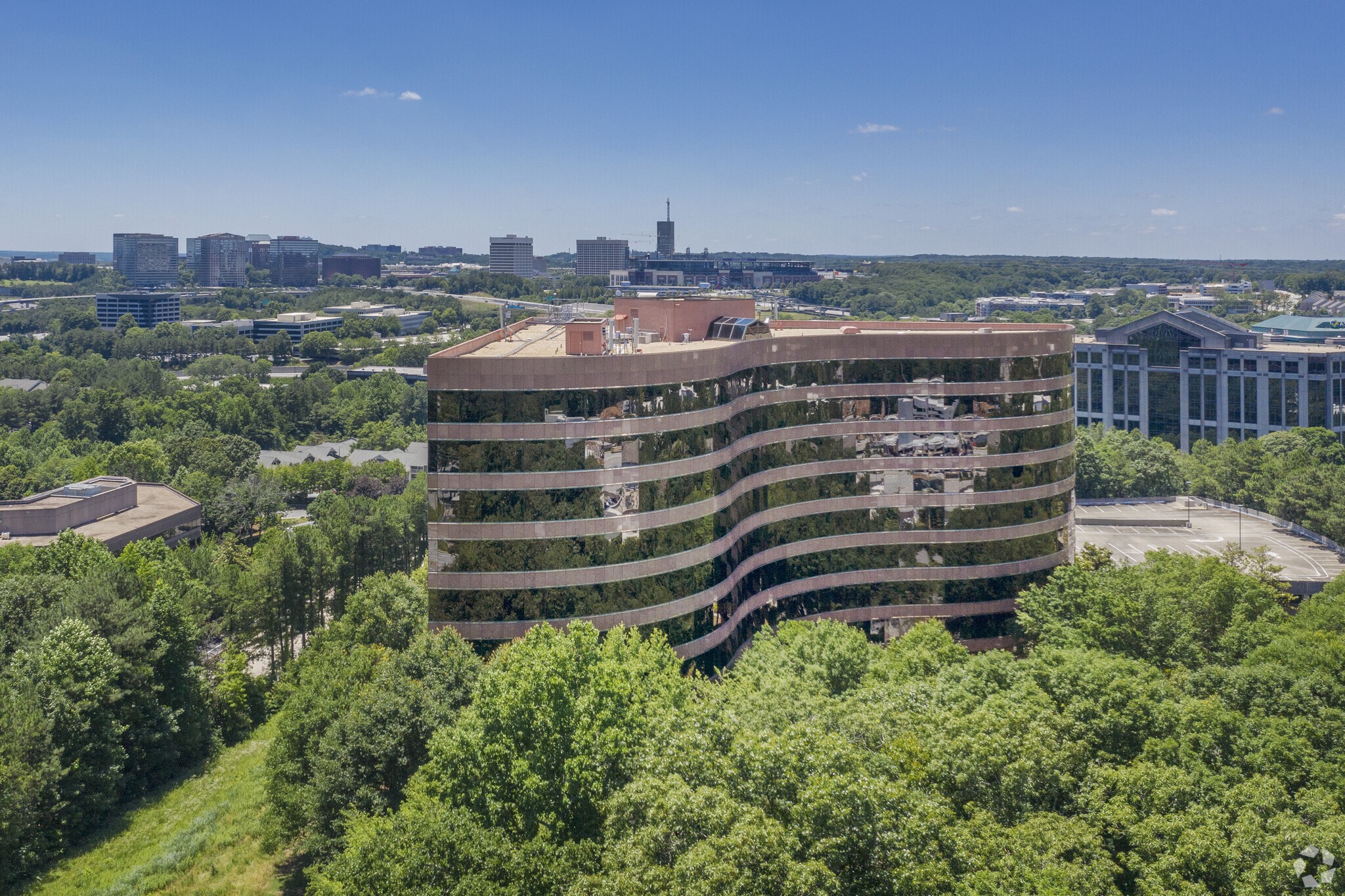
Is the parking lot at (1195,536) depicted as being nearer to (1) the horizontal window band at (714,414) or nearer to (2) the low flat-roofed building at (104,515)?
(1) the horizontal window band at (714,414)

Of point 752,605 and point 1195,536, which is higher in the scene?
point 752,605

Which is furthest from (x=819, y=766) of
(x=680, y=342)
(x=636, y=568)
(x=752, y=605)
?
(x=680, y=342)

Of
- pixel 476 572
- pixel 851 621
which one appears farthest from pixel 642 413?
pixel 851 621

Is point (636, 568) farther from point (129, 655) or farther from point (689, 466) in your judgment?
point (129, 655)

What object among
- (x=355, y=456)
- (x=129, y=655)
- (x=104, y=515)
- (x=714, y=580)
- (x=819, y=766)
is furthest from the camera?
(x=355, y=456)

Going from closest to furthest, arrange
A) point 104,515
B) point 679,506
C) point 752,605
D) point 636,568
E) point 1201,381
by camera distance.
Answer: point 636,568 → point 679,506 → point 752,605 → point 104,515 → point 1201,381

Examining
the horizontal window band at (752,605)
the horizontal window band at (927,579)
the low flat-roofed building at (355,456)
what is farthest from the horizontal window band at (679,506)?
the low flat-roofed building at (355,456)
